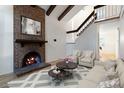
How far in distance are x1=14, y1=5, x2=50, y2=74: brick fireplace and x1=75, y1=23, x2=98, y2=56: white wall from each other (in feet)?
6.82

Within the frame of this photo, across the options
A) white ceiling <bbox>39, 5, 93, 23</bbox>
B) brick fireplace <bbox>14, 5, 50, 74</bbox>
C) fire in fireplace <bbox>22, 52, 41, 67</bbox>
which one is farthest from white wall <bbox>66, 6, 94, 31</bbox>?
fire in fireplace <bbox>22, 52, 41, 67</bbox>

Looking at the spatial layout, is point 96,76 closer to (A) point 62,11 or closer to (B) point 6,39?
(B) point 6,39

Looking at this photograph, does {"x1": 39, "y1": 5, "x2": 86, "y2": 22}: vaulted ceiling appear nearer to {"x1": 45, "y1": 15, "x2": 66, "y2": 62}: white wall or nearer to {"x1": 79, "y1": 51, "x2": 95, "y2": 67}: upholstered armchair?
{"x1": 45, "y1": 15, "x2": 66, "y2": 62}: white wall

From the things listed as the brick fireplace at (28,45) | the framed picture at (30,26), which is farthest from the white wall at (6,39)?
the framed picture at (30,26)

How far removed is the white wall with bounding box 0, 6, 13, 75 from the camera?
3.73m

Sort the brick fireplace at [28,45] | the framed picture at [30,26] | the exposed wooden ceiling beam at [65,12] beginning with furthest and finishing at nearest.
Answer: the exposed wooden ceiling beam at [65,12]
the framed picture at [30,26]
the brick fireplace at [28,45]

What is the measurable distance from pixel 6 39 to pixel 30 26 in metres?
1.23

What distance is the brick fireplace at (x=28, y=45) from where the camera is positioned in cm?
419

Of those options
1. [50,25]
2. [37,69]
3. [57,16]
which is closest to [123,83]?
[37,69]

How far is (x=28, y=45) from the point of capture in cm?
481

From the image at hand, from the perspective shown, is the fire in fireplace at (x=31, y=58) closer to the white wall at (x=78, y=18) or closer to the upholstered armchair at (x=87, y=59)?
the upholstered armchair at (x=87, y=59)

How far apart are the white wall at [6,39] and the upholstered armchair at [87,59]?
270 centimetres

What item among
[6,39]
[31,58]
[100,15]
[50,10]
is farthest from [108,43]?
[6,39]
